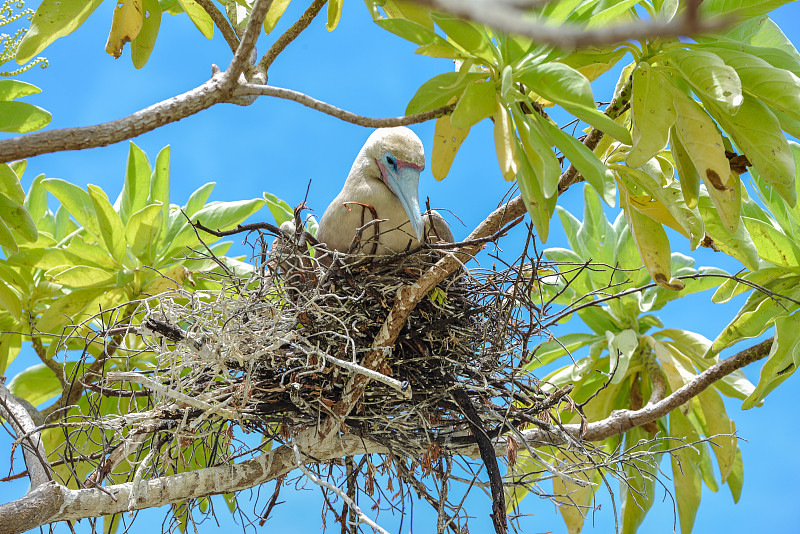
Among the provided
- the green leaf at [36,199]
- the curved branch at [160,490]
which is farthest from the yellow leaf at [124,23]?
the curved branch at [160,490]

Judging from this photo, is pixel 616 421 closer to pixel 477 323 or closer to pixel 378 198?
pixel 477 323

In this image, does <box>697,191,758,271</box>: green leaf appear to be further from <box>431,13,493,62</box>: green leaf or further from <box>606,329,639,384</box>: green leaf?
<box>431,13,493,62</box>: green leaf

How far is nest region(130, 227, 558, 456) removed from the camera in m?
1.82

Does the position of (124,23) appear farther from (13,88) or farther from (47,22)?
(13,88)

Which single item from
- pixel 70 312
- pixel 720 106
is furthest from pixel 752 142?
pixel 70 312

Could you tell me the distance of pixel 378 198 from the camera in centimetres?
220

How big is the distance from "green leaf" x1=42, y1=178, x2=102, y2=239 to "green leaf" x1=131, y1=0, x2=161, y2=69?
60cm

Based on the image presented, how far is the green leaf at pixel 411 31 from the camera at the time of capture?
4.72 ft

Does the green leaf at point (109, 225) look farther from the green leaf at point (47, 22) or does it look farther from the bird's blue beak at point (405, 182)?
the bird's blue beak at point (405, 182)

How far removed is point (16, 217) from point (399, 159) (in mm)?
1130

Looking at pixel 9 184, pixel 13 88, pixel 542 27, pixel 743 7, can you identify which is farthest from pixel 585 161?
pixel 13 88

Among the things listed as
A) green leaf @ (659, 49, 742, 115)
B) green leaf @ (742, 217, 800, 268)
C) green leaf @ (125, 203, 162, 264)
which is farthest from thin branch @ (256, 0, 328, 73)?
green leaf @ (742, 217, 800, 268)

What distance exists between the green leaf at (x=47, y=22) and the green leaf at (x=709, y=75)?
1561 mm

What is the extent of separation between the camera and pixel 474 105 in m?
1.40
